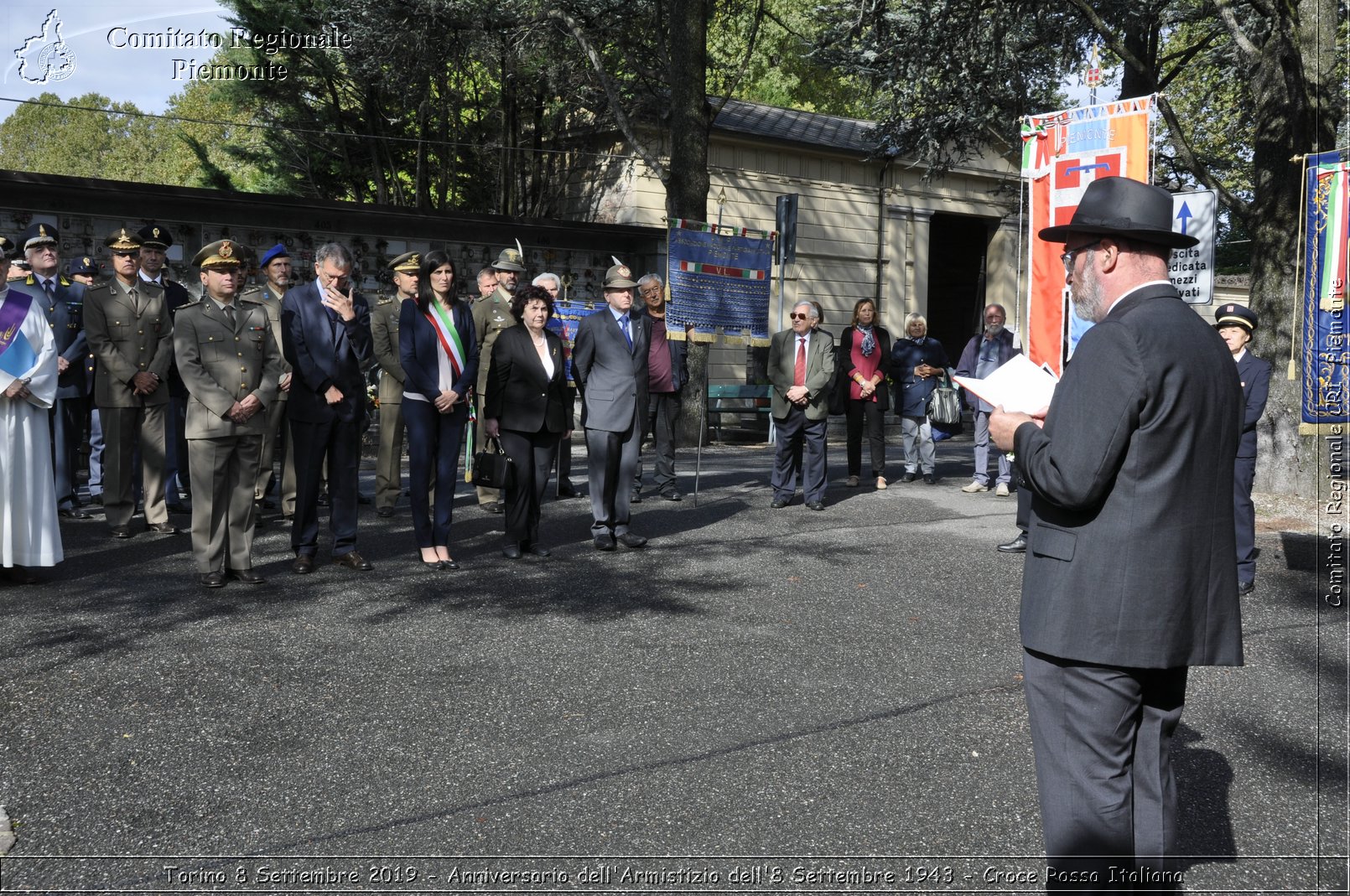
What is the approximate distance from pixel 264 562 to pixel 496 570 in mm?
1703

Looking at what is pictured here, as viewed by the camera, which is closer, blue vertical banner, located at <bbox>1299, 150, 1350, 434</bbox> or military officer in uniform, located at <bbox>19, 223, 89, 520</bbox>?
blue vertical banner, located at <bbox>1299, 150, 1350, 434</bbox>

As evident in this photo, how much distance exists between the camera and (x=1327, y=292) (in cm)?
917

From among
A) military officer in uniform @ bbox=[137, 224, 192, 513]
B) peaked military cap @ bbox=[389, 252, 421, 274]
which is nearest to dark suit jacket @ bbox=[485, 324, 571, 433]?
peaked military cap @ bbox=[389, 252, 421, 274]

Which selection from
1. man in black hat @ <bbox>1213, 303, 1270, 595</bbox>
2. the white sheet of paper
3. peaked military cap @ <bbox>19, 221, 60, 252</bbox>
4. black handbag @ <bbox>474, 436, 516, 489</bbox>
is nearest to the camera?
the white sheet of paper

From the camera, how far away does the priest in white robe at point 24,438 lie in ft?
24.9

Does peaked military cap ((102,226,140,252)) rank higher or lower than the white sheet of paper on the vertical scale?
higher

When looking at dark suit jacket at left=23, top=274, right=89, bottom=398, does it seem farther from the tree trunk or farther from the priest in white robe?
the tree trunk

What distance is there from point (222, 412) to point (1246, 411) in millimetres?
6739

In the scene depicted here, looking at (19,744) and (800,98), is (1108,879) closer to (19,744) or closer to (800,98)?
(19,744)

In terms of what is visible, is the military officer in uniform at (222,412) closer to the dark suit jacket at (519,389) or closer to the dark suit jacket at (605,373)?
the dark suit jacket at (519,389)

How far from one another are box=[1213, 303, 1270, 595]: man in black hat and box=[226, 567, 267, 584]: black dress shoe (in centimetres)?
651

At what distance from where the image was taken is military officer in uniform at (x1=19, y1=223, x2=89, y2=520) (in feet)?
33.1

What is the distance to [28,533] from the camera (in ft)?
25.2

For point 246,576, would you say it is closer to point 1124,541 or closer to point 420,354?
point 420,354
